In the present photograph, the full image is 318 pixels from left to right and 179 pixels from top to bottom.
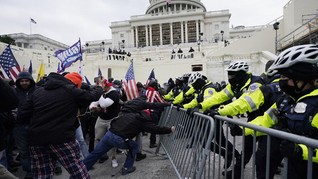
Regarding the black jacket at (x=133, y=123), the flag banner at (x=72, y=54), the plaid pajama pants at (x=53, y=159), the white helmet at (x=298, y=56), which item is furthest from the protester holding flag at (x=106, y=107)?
the flag banner at (x=72, y=54)

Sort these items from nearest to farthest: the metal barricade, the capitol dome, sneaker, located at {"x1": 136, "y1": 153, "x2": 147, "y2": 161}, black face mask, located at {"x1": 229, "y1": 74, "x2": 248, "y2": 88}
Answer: the metal barricade < black face mask, located at {"x1": 229, "y1": 74, "x2": 248, "y2": 88} < sneaker, located at {"x1": 136, "y1": 153, "x2": 147, "y2": 161} < the capitol dome

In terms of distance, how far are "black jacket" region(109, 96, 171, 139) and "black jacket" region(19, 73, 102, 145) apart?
129cm

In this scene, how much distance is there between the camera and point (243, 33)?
75.4m

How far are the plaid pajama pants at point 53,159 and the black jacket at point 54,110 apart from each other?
0.09 metres

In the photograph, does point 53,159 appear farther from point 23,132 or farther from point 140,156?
point 140,156

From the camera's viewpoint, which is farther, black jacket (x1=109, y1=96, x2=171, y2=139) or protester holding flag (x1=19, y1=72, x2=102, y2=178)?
black jacket (x1=109, y1=96, x2=171, y2=139)

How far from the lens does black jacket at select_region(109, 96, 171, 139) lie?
452 cm

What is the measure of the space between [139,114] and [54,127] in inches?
71.7

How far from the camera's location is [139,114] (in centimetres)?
468

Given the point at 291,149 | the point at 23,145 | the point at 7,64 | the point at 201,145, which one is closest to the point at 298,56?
the point at 291,149

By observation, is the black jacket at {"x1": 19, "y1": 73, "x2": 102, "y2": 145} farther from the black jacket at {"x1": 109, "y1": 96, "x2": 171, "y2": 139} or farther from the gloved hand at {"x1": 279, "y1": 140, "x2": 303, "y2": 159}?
the gloved hand at {"x1": 279, "y1": 140, "x2": 303, "y2": 159}

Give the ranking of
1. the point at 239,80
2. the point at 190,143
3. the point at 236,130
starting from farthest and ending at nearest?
the point at 239,80, the point at 190,143, the point at 236,130

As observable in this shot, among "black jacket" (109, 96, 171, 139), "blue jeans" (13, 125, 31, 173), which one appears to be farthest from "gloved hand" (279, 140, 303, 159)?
"blue jeans" (13, 125, 31, 173)

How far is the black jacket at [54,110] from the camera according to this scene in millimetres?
3125
